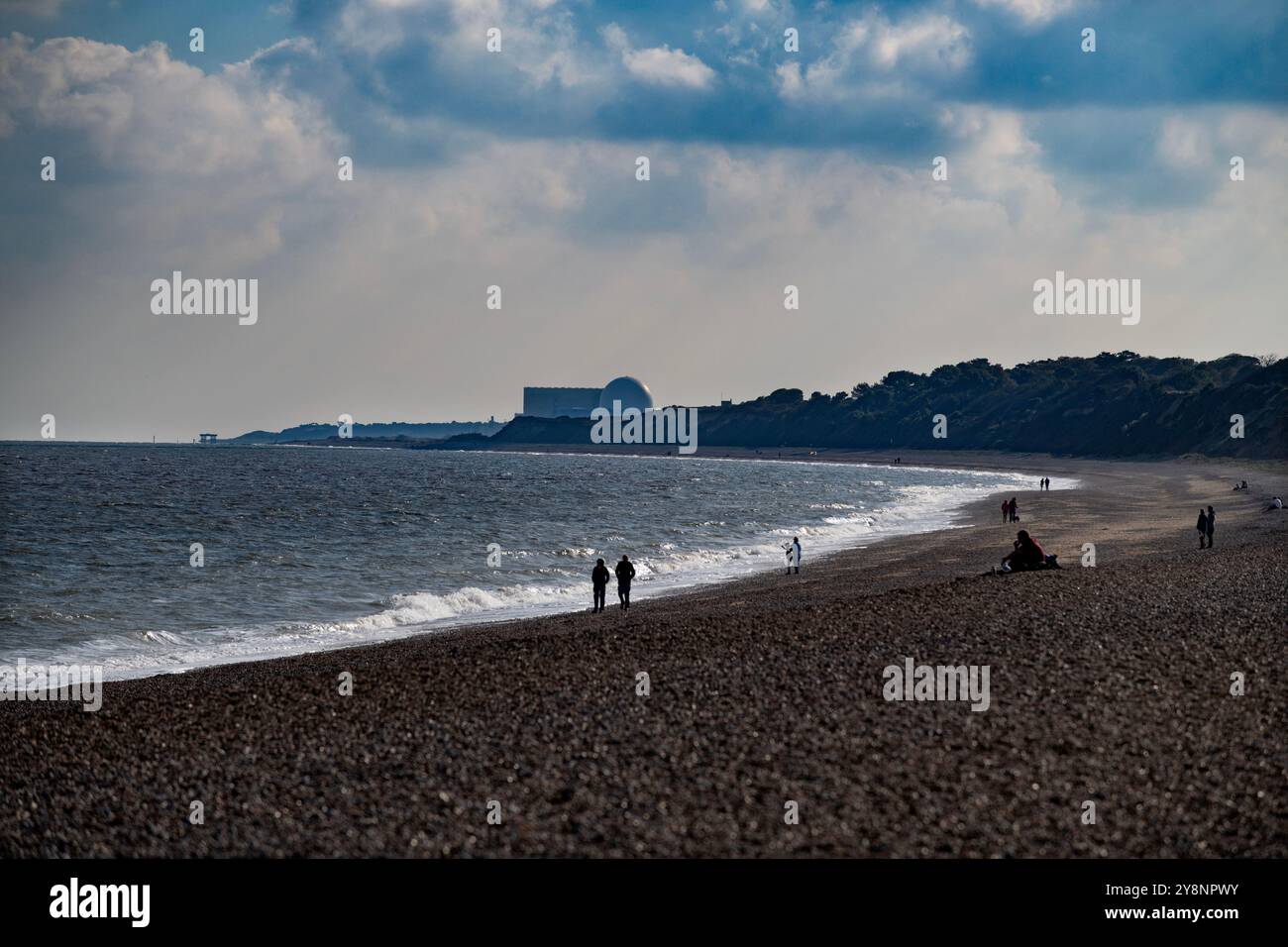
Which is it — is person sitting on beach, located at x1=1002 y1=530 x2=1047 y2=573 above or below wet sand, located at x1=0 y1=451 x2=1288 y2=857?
above

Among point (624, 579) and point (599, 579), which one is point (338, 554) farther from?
point (624, 579)

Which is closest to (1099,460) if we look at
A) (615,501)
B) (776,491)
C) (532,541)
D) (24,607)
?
(776,491)

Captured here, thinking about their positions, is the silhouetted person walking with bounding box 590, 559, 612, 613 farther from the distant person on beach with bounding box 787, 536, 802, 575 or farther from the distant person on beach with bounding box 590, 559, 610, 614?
the distant person on beach with bounding box 787, 536, 802, 575

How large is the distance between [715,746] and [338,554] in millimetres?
34932

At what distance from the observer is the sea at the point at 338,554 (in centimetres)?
2734

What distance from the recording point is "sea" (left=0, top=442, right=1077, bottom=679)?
27344 mm

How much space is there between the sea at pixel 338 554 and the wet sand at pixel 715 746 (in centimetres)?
749

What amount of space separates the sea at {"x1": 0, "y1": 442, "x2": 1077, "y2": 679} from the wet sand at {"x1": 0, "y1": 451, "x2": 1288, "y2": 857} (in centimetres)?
749

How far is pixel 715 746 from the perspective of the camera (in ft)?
38.3
